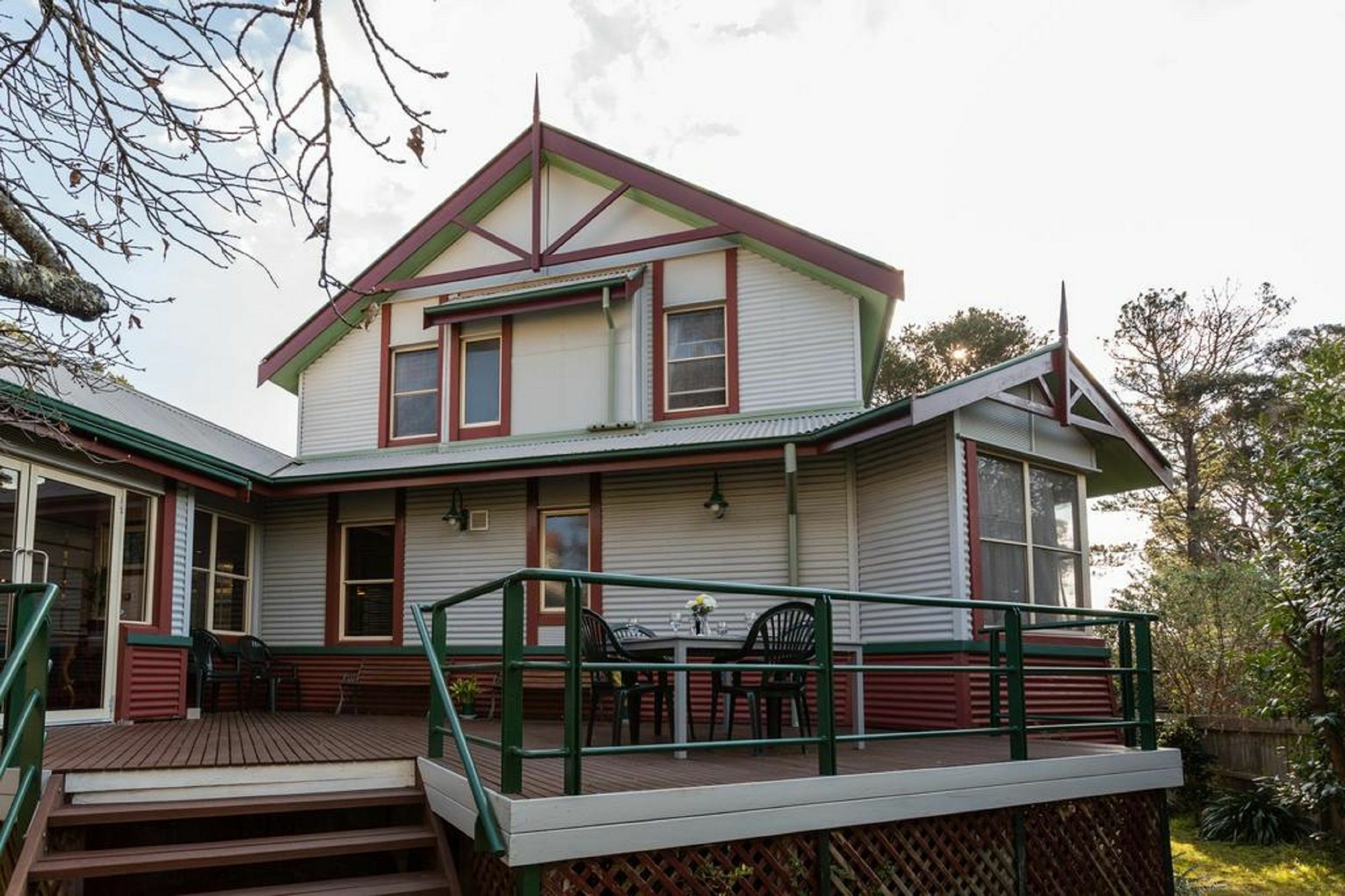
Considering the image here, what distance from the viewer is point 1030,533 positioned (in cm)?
1007

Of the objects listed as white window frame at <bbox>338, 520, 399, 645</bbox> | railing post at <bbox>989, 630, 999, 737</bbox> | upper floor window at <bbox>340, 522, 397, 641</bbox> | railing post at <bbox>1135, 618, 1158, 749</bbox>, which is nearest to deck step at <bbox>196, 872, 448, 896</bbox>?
railing post at <bbox>989, 630, 999, 737</bbox>

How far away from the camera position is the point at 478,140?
14.5 feet

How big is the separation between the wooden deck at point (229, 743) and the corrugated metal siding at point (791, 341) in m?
4.95

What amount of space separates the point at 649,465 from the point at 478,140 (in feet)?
20.4

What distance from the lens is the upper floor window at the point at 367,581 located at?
12070mm

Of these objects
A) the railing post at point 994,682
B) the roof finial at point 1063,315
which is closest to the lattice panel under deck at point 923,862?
the railing post at point 994,682

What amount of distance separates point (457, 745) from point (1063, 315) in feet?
24.1

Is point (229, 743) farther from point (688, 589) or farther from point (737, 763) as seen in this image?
point (688, 589)

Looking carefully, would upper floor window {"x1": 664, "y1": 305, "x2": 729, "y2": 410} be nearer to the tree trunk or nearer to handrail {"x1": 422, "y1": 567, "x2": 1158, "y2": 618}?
handrail {"x1": 422, "y1": 567, "x2": 1158, "y2": 618}

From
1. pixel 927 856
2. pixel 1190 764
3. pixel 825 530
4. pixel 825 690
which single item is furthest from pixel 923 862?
pixel 1190 764

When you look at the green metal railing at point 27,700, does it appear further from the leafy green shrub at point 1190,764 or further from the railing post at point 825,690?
the leafy green shrub at point 1190,764

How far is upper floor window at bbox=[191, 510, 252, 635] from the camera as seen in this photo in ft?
37.1

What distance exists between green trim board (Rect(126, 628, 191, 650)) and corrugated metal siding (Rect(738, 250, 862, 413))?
5975mm

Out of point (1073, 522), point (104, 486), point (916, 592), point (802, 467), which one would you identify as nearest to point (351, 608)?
point (104, 486)
